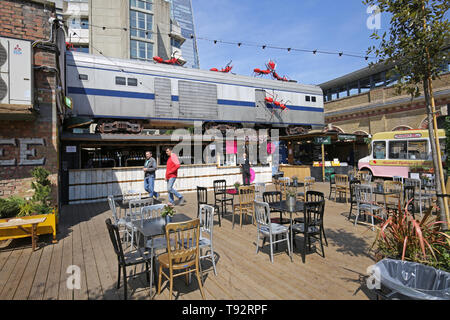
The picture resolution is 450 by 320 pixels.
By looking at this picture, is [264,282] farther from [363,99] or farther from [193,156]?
[363,99]

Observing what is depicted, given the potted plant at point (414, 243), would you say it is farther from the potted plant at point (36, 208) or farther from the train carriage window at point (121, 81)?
the train carriage window at point (121, 81)

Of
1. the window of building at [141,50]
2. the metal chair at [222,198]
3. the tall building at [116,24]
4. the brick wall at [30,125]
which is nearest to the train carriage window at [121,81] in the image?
the brick wall at [30,125]

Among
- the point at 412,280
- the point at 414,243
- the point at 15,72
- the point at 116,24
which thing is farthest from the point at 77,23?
the point at 412,280

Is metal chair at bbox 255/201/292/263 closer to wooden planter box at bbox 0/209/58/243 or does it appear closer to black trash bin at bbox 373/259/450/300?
black trash bin at bbox 373/259/450/300

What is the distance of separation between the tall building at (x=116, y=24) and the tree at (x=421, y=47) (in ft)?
82.8

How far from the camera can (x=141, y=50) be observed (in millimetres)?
28016

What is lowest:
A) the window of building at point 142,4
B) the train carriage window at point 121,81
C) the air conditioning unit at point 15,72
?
the air conditioning unit at point 15,72

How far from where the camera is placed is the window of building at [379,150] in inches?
486

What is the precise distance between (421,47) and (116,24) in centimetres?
3078

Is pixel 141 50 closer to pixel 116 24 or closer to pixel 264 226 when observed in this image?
pixel 116 24

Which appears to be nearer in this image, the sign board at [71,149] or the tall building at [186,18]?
the sign board at [71,149]

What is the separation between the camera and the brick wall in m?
5.11

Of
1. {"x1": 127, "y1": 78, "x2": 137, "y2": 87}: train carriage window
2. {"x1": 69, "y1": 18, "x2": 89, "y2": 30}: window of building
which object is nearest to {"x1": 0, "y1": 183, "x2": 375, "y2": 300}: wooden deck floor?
{"x1": 127, "y1": 78, "x2": 137, "y2": 87}: train carriage window
